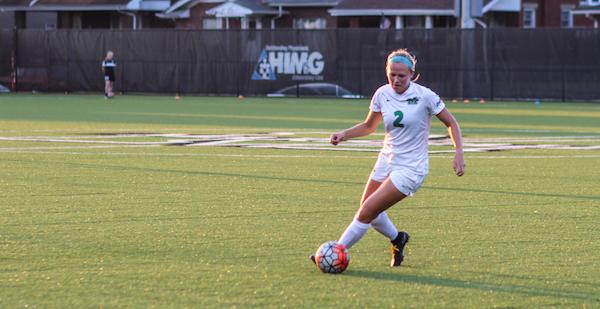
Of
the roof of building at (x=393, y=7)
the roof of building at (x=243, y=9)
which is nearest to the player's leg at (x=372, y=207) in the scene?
the roof of building at (x=393, y=7)

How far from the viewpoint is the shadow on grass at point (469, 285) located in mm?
8289

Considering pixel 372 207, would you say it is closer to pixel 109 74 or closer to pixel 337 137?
pixel 337 137

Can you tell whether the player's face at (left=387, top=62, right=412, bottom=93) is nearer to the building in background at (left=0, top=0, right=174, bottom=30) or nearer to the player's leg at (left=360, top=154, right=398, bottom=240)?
the player's leg at (left=360, top=154, right=398, bottom=240)

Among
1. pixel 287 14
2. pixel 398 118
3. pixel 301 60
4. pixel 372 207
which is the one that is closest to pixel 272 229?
pixel 372 207

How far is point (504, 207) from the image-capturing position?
1304 centimetres

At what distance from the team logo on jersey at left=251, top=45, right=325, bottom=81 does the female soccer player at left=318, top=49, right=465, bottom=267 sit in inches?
1371

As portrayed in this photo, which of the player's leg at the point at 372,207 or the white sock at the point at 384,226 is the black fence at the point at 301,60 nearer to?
the white sock at the point at 384,226

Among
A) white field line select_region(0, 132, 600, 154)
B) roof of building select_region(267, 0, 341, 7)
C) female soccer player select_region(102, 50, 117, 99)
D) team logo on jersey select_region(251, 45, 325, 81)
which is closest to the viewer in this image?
white field line select_region(0, 132, 600, 154)

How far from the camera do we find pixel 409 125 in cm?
929

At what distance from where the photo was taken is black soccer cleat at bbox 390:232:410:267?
9.38 metres

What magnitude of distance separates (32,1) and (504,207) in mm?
64333

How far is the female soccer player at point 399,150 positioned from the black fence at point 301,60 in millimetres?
32779

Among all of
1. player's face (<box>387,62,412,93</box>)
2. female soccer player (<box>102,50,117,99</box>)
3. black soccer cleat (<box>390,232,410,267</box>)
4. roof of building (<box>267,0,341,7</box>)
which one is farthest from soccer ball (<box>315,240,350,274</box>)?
roof of building (<box>267,0,341,7</box>)

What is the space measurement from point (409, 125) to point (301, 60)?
3526 centimetres
